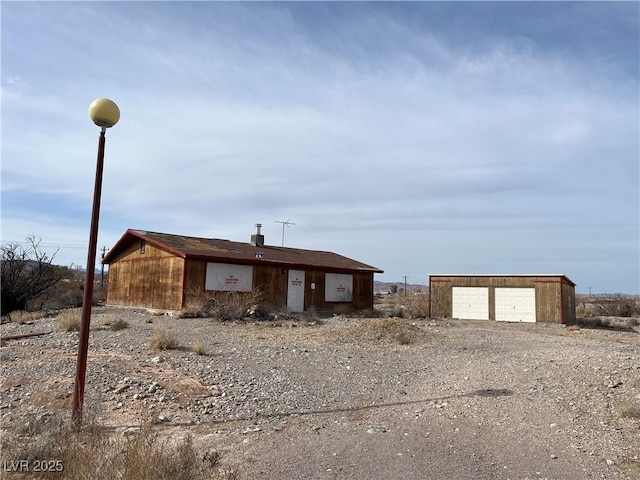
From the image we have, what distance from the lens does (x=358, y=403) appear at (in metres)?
8.39

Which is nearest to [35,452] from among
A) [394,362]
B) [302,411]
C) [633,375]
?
[302,411]

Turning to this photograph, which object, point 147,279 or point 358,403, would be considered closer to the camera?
point 358,403

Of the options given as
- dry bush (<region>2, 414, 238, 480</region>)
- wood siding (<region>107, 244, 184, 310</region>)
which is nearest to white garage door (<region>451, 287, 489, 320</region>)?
wood siding (<region>107, 244, 184, 310</region>)

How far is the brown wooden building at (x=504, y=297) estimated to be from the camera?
26359 mm

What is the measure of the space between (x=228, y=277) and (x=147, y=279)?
4313 mm

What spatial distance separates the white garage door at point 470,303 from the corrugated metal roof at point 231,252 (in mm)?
5340

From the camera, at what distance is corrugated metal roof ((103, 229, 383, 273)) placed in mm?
23688

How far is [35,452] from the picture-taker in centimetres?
494

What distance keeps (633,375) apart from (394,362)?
457 cm

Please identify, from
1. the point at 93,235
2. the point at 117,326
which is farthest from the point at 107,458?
the point at 117,326

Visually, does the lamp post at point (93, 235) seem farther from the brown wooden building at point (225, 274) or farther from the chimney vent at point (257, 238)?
the chimney vent at point (257, 238)

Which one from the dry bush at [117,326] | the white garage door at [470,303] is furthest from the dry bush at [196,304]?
the white garage door at [470,303]

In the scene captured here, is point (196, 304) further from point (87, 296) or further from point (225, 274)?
point (87, 296)

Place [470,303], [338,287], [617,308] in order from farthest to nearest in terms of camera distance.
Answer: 1. [617,308]
2. [338,287]
3. [470,303]
